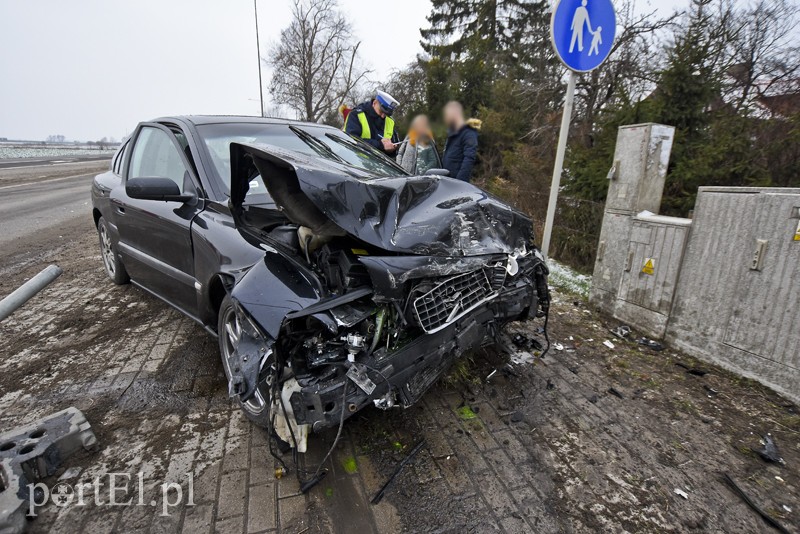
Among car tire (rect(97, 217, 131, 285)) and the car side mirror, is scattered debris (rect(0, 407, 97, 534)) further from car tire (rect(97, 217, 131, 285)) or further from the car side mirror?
car tire (rect(97, 217, 131, 285))

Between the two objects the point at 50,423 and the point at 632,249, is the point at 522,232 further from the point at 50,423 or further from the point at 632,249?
the point at 50,423

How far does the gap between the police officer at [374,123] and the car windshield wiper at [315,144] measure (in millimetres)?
2484

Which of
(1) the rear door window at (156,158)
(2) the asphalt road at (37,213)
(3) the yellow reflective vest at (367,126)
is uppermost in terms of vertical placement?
(3) the yellow reflective vest at (367,126)

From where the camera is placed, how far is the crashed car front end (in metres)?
2.00

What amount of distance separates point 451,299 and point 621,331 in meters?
2.56

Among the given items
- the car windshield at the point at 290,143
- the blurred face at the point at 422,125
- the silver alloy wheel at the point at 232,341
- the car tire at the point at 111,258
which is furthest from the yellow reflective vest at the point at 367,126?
the silver alloy wheel at the point at 232,341

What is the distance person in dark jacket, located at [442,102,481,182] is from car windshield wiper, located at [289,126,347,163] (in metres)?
2.17

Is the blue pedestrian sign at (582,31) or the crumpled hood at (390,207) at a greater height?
the blue pedestrian sign at (582,31)

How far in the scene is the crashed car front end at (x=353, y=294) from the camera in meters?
2.00

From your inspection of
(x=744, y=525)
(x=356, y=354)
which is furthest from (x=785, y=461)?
(x=356, y=354)

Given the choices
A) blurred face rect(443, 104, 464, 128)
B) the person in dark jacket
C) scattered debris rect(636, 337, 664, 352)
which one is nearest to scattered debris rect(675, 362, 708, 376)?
scattered debris rect(636, 337, 664, 352)

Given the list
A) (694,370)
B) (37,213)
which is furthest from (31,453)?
(37,213)

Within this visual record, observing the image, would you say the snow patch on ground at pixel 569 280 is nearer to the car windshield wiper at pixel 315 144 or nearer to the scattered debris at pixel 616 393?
the scattered debris at pixel 616 393

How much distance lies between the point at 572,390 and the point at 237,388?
228 centimetres
